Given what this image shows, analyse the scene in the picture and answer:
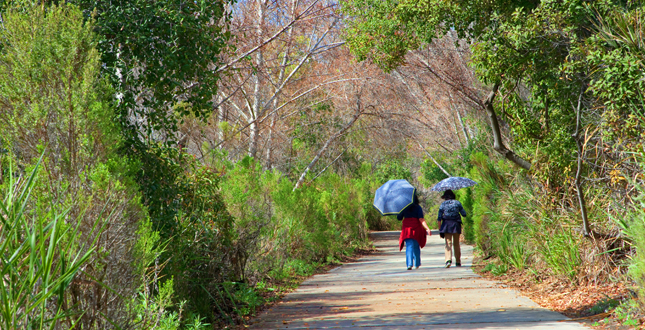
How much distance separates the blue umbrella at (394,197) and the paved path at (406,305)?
1.75 m

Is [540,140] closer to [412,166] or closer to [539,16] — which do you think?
[539,16]

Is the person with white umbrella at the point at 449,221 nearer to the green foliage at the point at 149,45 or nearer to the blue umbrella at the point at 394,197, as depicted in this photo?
the blue umbrella at the point at 394,197

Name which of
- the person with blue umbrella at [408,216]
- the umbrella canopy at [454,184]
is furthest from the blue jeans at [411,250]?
the umbrella canopy at [454,184]

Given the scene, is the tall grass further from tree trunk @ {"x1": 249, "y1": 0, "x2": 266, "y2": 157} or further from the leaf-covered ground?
tree trunk @ {"x1": 249, "y1": 0, "x2": 266, "y2": 157}

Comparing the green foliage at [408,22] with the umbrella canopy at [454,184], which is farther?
the umbrella canopy at [454,184]

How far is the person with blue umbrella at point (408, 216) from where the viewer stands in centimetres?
1190

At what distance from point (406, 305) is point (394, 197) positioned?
5955mm

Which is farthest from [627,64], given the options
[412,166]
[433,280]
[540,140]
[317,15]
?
[412,166]

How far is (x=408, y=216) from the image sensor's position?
39.9 ft

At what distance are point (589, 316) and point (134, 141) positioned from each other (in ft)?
16.5

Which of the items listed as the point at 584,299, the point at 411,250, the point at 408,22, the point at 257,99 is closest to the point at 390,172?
the point at 257,99

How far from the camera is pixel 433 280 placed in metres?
9.94

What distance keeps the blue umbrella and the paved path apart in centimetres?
175

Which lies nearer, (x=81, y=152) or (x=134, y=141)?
(x=81, y=152)
